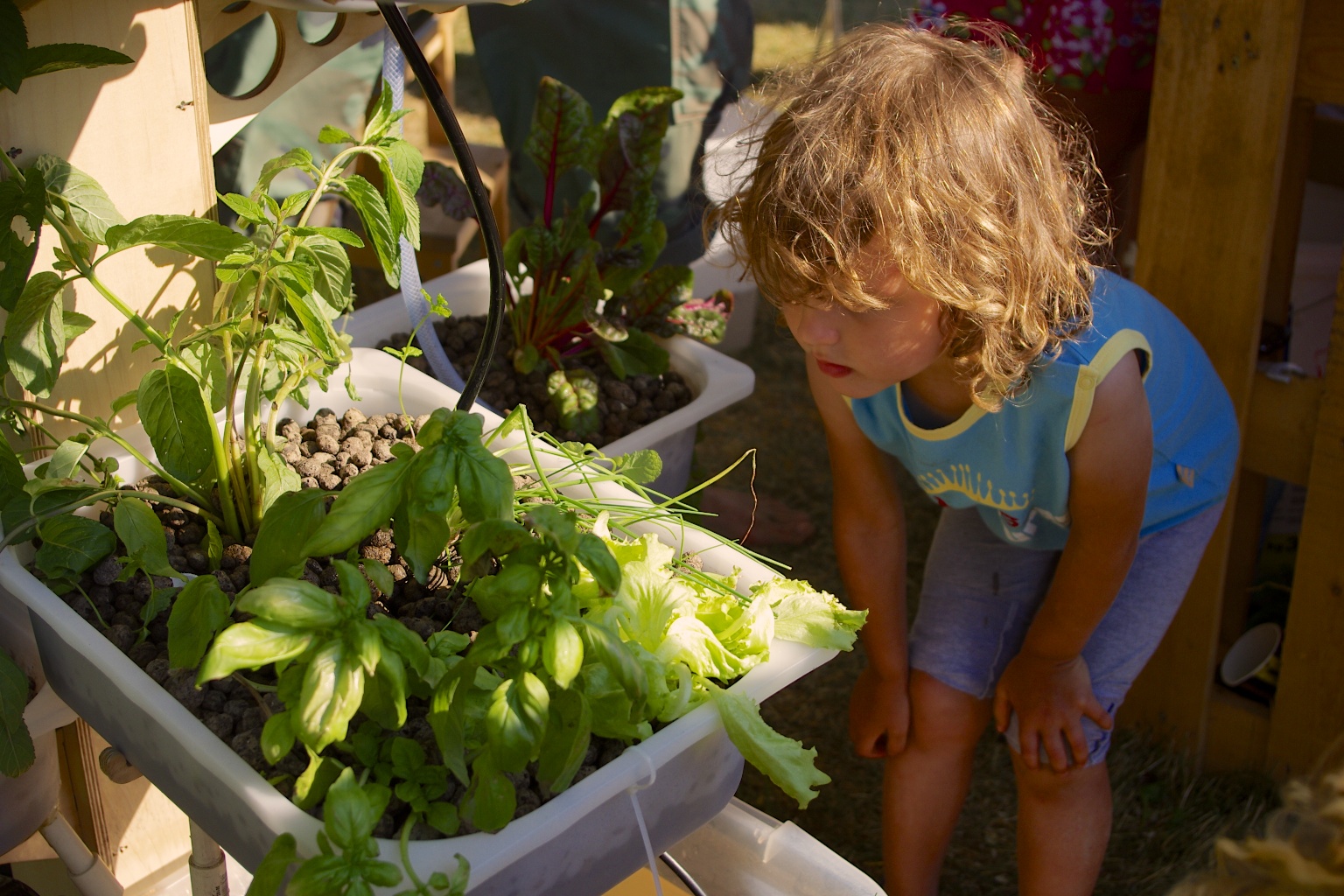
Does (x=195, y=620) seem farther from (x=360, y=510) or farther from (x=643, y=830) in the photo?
(x=643, y=830)

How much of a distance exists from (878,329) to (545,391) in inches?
17.8

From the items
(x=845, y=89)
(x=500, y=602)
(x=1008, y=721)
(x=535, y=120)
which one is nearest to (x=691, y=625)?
(x=500, y=602)

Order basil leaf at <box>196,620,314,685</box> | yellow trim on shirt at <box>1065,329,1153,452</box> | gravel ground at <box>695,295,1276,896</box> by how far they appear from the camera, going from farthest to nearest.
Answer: gravel ground at <box>695,295,1276,896</box>, yellow trim on shirt at <box>1065,329,1153,452</box>, basil leaf at <box>196,620,314,685</box>

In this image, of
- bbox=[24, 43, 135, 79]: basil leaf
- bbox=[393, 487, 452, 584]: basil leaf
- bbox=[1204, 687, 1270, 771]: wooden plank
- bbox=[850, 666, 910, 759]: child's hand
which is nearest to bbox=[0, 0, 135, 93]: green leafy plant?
bbox=[24, 43, 135, 79]: basil leaf

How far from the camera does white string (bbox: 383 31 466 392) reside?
91 cm

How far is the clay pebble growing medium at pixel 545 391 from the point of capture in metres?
1.23

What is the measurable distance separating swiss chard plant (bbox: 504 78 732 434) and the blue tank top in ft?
0.78

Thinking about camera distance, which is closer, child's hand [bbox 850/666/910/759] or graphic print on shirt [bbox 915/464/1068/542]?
graphic print on shirt [bbox 915/464/1068/542]

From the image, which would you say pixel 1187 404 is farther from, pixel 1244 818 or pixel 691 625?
pixel 691 625

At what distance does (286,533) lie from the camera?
0.67 m

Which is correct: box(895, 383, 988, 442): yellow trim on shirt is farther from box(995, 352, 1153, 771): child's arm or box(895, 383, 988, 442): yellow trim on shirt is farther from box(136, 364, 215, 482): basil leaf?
box(136, 364, 215, 482): basil leaf

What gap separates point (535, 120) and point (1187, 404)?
0.72 meters

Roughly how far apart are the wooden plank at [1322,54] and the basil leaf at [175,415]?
104 centimetres

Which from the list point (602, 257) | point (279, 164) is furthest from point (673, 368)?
point (279, 164)
